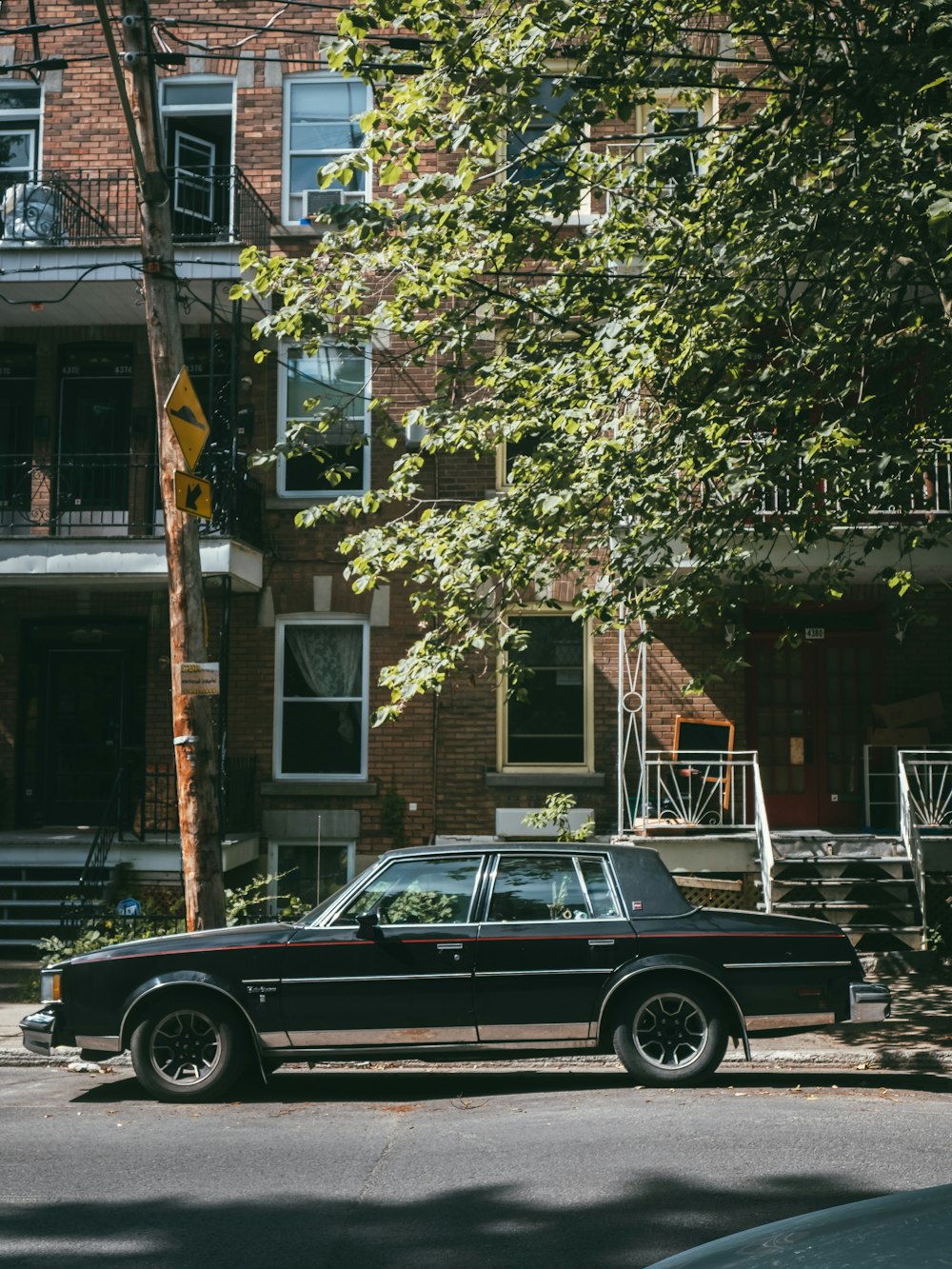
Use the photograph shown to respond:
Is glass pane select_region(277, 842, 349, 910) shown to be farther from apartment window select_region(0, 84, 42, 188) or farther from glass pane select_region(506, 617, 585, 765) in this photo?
apartment window select_region(0, 84, 42, 188)

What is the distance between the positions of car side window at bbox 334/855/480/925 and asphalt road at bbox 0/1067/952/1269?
1098mm

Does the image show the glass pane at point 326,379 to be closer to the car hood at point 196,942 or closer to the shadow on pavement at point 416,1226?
the car hood at point 196,942

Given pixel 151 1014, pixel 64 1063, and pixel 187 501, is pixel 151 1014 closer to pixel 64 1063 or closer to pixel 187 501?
pixel 64 1063

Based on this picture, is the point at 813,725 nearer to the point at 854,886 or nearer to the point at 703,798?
the point at 703,798

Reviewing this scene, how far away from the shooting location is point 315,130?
1636 centimetres

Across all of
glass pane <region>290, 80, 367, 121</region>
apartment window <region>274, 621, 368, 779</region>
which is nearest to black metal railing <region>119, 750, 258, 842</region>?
apartment window <region>274, 621, 368, 779</region>

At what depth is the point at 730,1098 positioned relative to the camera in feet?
24.6

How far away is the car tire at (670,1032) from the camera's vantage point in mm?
7859

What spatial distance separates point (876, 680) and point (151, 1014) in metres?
10.3

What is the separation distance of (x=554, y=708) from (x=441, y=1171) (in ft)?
32.8

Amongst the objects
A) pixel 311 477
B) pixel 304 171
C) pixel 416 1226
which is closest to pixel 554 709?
pixel 311 477

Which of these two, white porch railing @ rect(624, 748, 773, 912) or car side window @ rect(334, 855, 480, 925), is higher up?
white porch railing @ rect(624, 748, 773, 912)

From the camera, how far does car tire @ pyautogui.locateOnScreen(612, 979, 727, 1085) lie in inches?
309

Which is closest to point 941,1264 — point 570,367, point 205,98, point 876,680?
point 570,367
